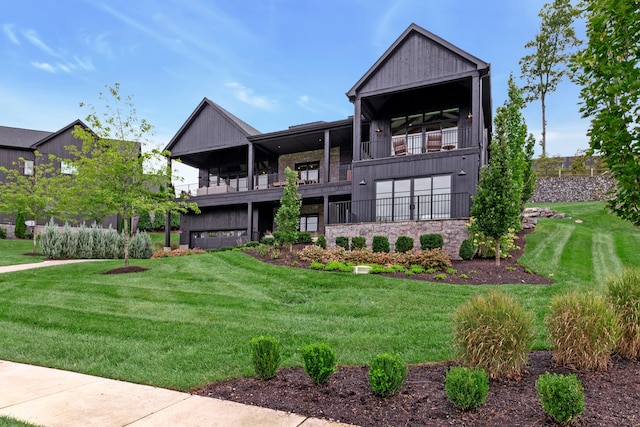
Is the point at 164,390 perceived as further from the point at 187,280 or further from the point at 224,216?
the point at 224,216

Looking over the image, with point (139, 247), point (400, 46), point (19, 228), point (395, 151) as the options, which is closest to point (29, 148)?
point (19, 228)

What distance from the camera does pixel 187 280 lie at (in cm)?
1100

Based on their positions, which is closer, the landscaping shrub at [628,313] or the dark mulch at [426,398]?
the dark mulch at [426,398]

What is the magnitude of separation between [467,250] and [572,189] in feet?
66.2

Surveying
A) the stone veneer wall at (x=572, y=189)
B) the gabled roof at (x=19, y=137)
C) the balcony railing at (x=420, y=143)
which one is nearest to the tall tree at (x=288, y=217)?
the balcony railing at (x=420, y=143)

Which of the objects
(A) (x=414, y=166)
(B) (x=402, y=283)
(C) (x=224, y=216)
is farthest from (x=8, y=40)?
(B) (x=402, y=283)

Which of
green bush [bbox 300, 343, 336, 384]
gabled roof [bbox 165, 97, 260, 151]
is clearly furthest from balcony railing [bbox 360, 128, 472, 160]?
green bush [bbox 300, 343, 336, 384]

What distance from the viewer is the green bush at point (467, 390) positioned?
3254 millimetres

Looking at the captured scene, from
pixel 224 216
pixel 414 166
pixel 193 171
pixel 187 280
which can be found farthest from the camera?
pixel 193 171

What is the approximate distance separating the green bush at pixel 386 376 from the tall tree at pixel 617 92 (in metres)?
2.63

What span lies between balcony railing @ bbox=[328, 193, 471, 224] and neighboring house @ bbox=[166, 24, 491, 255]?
1.6 inches

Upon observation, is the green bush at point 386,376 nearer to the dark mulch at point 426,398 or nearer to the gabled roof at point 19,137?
the dark mulch at point 426,398

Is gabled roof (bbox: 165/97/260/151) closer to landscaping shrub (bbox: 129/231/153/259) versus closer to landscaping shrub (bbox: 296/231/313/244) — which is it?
landscaping shrub (bbox: 129/231/153/259)

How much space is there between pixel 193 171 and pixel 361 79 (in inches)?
634
